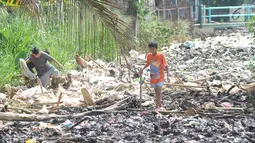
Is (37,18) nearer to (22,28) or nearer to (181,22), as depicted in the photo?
(22,28)

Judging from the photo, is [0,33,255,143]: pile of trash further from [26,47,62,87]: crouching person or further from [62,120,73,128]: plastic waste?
[26,47,62,87]: crouching person

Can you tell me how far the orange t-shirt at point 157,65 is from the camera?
834cm

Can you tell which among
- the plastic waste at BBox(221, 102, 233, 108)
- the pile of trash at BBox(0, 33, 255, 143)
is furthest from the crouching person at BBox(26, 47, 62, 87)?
the plastic waste at BBox(221, 102, 233, 108)

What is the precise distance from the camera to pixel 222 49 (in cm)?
2359

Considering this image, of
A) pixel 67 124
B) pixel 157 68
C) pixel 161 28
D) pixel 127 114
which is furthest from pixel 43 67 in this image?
pixel 161 28

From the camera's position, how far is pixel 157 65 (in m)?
8.38

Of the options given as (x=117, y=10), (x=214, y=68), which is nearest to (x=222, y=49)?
(x=214, y=68)

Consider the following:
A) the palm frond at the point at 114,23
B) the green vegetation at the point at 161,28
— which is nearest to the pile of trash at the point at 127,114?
the palm frond at the point at 114,23

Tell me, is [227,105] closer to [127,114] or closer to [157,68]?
[157,68]

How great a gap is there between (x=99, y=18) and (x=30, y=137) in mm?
1733

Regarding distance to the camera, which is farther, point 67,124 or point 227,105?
point 227,105

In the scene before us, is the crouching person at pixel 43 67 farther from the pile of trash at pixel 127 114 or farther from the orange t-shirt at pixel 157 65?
the orange t-shirt at pixel 157 65

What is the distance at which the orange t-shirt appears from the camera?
834 cm

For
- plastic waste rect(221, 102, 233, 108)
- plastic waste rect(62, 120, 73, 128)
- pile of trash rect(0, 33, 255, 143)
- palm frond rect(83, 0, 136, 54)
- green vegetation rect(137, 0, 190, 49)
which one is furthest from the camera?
green vegetation rect(137, 0, 190, 49)
